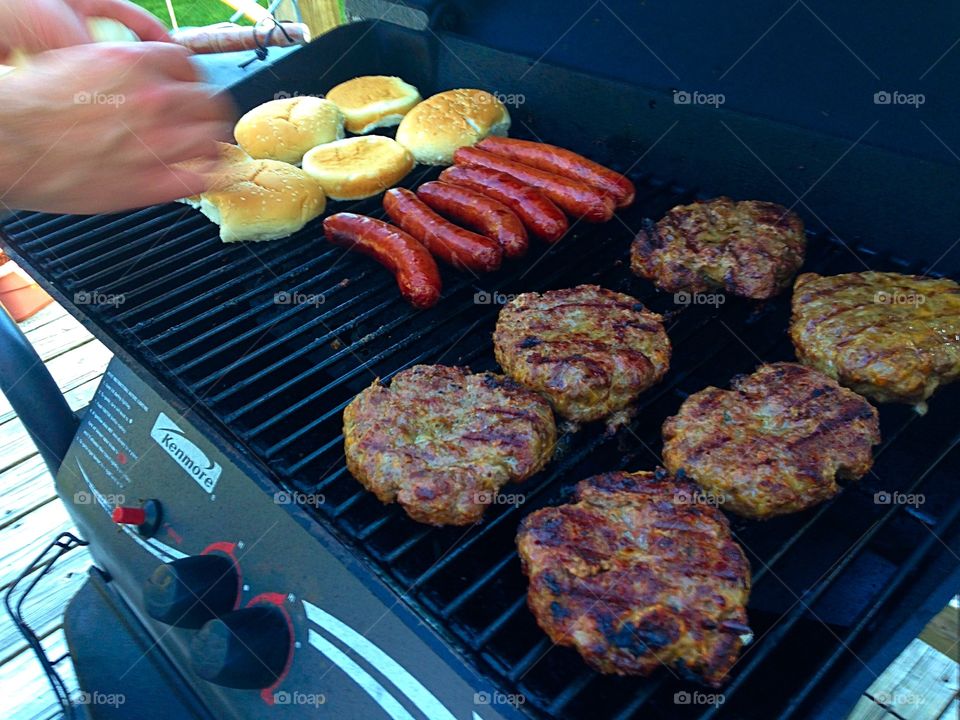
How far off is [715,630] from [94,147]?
2225mm

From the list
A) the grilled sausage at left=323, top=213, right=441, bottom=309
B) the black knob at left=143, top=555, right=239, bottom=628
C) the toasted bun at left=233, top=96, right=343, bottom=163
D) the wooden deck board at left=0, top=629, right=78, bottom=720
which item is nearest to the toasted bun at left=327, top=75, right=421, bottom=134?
the toasted bun at left=233, top=96, right=343, bottom=163

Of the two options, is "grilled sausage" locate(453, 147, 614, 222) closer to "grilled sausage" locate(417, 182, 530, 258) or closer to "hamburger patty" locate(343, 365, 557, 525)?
"grilled sausage" locate(417, 182, 530, 258)

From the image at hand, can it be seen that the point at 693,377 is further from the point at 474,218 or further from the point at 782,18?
the point at 782,18

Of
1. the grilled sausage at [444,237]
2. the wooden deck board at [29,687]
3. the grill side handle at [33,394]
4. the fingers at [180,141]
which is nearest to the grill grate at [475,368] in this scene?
the grilled sausage at [444,237]

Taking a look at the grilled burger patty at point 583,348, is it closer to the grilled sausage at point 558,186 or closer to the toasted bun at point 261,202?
the grilled sausage at point 558,186

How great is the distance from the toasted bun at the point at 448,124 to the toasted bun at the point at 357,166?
10 cm

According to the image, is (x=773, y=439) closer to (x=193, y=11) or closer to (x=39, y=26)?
(x=39, y=26)

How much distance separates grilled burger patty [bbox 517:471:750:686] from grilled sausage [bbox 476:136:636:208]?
1.69m

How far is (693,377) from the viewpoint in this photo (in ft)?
9.03

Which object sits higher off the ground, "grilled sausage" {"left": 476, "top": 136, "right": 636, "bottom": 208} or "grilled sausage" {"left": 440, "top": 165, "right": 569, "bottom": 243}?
"grilled sausage" {"left": 476, "top": 136, "right": 636, "bottom": 208}

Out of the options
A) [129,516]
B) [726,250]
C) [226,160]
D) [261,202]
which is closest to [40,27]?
[261,202]

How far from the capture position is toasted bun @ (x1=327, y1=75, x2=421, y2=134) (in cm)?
421

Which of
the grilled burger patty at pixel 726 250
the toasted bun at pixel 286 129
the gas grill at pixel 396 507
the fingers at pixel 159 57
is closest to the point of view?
the gas grill at pixel 396 507

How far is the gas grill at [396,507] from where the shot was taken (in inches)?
73.5
